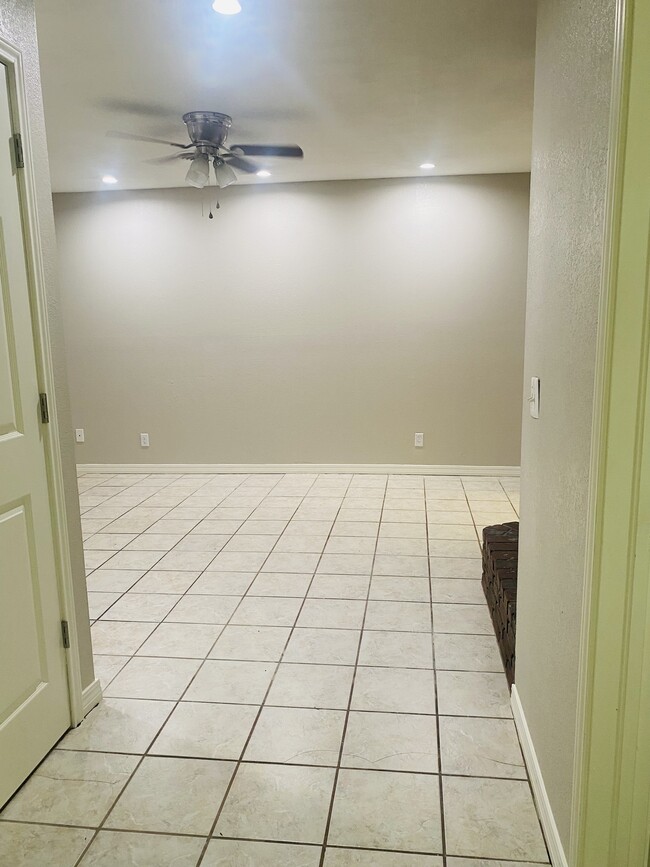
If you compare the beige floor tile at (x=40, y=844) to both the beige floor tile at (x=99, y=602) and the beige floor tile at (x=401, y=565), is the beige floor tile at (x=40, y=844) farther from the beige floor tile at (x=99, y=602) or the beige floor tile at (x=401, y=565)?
the beige floor tile at (x=401, y=565)

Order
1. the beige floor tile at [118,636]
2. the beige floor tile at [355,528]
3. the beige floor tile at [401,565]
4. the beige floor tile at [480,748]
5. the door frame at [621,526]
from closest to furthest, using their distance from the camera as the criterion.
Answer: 1. the door frame at [621,526]
2. the beige floor tile at [480,748]
3. the beige floor tile at [118,636]
4. the beige floor tile at [401,565]
5. the beige floor tile at [355,528]

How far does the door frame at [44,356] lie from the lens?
1772mm

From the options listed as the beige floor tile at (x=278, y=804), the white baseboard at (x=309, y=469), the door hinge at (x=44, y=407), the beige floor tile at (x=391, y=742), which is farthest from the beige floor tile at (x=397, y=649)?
the white baseboard at (x=309, y=469)

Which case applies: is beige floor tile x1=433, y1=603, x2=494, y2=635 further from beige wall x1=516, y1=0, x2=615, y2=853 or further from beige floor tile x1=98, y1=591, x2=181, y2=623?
beige floor tile x1=98, y1=591, x2=181, y2=623

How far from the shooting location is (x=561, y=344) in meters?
1.49

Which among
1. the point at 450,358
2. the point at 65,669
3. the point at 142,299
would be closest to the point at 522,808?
the point at 65,669

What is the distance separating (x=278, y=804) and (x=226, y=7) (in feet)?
8.87

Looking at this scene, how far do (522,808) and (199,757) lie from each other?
96cm

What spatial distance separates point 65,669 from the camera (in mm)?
2039

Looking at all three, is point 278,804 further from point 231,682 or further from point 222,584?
point 222,584

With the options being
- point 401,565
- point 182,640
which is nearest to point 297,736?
point 182,640

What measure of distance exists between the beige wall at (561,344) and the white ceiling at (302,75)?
40.0 inches

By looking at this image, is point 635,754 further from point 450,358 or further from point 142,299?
point 142,299

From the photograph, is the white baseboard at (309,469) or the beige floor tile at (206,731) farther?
the white baseboard at (309,469)
